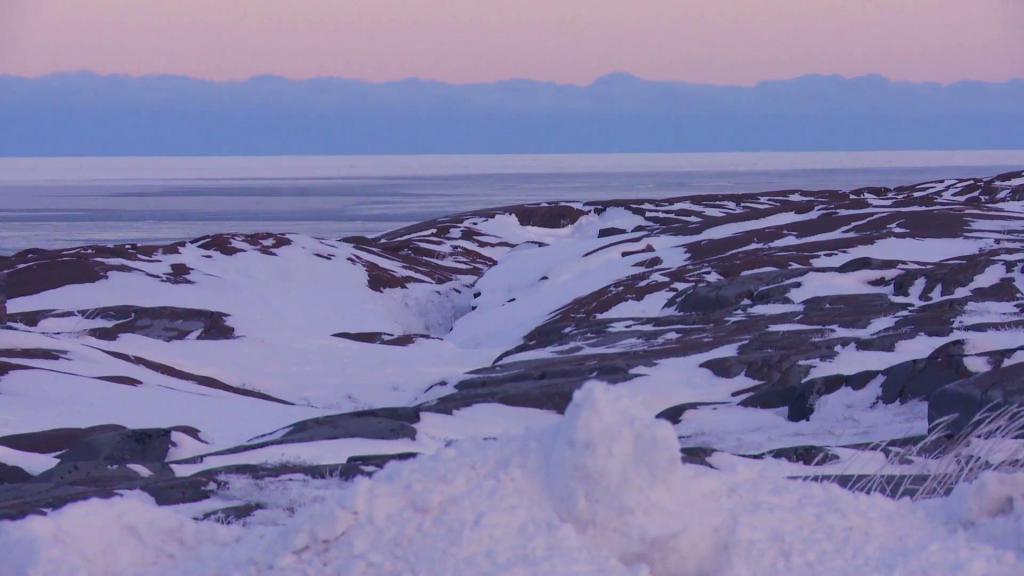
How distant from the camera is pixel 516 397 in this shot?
53.4ft

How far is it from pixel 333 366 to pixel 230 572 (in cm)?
1933

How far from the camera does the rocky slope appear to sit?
12336 millimetres

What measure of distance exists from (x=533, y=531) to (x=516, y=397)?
1144 centimetres

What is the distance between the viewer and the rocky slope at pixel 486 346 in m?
12.3

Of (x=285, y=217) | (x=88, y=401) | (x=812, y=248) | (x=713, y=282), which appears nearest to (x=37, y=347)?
(x=88, y=401)

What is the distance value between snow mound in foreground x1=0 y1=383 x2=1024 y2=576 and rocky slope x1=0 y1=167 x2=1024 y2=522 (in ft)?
3.53

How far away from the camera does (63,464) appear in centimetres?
1129

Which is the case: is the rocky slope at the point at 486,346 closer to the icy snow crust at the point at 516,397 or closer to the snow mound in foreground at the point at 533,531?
the icy snow crust at the point at 516,397

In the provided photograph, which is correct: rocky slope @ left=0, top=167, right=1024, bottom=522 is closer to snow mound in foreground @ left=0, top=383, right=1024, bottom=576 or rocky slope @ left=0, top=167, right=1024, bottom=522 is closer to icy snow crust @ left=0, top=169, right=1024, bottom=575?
icy snow crust @ left=0, top=169, right=1024, bottom=575

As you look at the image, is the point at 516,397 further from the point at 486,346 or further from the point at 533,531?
the point at 486,346

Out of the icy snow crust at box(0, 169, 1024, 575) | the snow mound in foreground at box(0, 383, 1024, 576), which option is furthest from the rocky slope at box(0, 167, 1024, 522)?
the snow mound in foreground at box(0, 383, 1024, 576)

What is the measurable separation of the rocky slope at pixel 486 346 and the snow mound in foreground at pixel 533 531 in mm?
1075

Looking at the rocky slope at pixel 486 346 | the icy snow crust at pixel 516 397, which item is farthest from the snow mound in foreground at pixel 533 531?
the rocky slope at pixel 486 346

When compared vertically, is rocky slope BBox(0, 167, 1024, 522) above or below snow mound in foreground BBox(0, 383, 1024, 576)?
below
